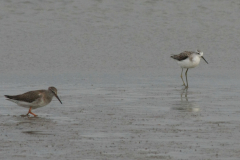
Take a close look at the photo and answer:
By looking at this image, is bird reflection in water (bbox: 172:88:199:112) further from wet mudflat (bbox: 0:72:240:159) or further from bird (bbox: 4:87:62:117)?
bird (bbox: 4:87:62:117)

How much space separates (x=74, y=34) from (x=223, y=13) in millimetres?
13617

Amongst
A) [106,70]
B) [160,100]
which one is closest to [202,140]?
[160,100]

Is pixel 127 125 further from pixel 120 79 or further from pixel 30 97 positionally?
pixel 120 79

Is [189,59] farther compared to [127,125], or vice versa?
[189,59]

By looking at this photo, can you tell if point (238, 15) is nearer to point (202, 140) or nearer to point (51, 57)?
point (51, 57)

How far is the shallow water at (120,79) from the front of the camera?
1144 cm

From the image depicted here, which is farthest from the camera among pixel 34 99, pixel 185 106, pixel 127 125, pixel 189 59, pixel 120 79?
pixel 189 59

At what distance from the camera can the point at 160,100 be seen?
17.7 meters

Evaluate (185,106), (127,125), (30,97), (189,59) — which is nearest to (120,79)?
(189,59)

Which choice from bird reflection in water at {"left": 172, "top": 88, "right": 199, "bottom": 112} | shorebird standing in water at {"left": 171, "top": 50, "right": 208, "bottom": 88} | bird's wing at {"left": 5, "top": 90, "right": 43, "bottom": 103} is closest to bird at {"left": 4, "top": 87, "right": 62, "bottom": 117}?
bird's wing at {"left": 5, "top": 90, "right": 43, "bottom": 103}

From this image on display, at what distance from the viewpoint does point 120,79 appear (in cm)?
2247

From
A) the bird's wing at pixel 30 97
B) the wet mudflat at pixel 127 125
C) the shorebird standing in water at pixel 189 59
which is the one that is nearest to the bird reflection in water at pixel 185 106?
the wet mudflat at pixel 127 125

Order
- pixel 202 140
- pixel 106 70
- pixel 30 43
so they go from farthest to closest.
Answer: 1. pixel 30 43
2. pixel 106 70
3. pixel 202 140

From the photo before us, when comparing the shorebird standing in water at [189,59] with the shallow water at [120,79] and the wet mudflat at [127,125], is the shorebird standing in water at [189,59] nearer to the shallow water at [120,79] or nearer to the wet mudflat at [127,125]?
the shallow water at [120,79]
